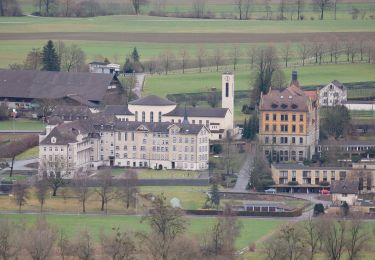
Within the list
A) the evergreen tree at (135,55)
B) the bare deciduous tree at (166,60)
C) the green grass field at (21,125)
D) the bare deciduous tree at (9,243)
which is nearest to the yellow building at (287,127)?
the green grass field at (21,125)

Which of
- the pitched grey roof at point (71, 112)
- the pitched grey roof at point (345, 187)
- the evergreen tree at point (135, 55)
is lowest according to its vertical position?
the pitched grey roof at point (345, 187)

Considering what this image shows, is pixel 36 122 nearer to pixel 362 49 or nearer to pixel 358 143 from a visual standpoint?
pixel 358 143

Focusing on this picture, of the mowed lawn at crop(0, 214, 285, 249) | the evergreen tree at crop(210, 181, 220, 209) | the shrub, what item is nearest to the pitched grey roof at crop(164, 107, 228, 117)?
the evergreen tree at crop(210, 181, 220, 209)

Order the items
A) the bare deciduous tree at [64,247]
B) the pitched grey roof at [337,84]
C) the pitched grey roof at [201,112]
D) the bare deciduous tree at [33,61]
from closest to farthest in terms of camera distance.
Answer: the bare deciduous tree at [64,247], the pitched grey roof at [201,112], the pitched grey roof at [337,84], the bare deciduous tree at [33,61]

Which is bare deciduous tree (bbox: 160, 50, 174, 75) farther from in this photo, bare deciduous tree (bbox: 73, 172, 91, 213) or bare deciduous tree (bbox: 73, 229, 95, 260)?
bare deciduous tree (bbox: 73, 229, 95, 260)

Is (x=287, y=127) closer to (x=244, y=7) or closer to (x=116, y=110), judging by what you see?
(x=116, y=110)

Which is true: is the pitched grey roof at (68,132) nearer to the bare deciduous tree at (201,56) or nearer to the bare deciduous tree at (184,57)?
the bare deciduous tree at (184,57)

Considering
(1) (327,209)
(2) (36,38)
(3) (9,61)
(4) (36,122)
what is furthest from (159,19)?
(1) (327,209)
